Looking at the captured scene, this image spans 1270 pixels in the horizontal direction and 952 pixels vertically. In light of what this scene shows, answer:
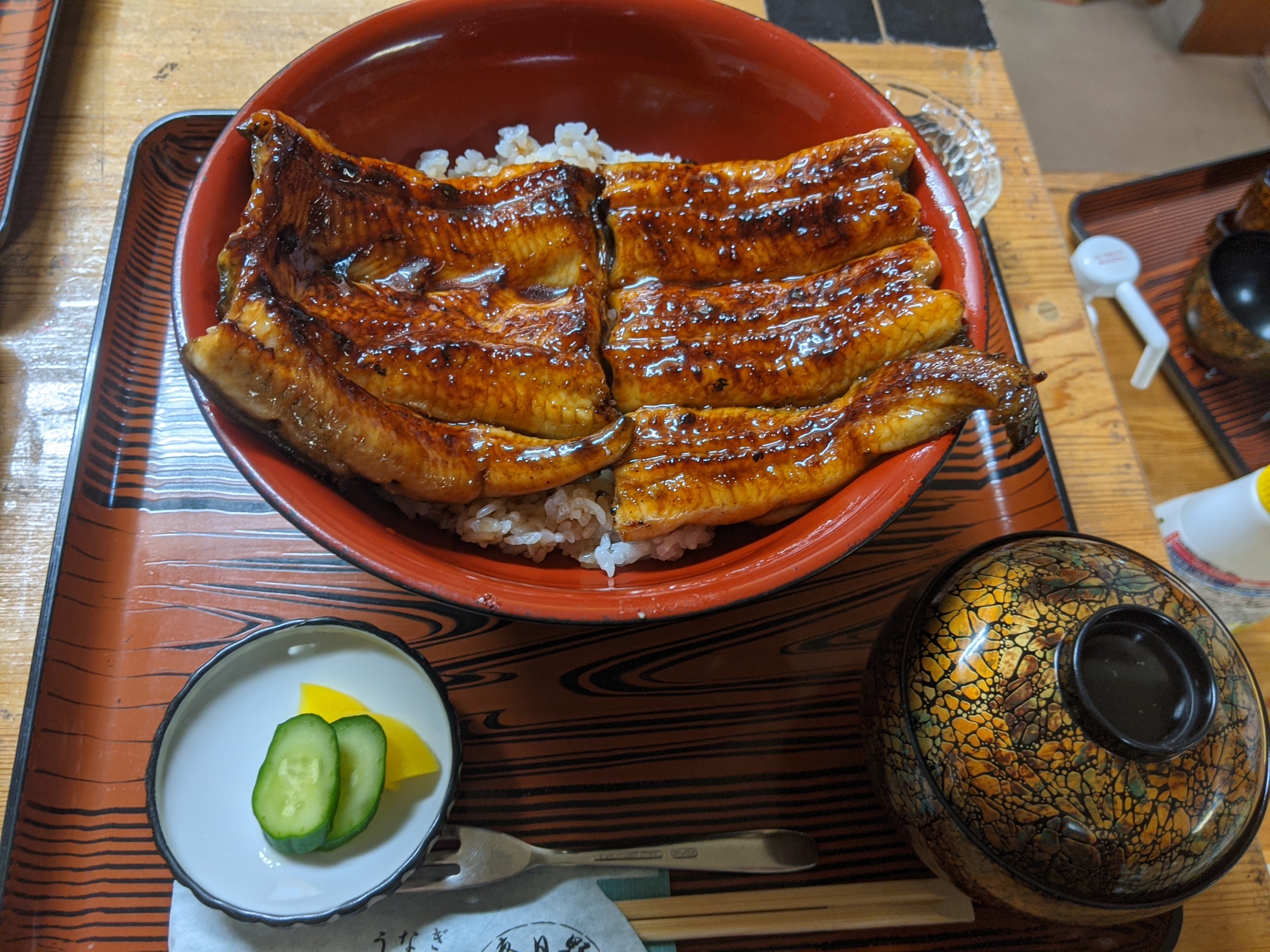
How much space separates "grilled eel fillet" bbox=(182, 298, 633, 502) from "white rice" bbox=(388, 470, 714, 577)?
0.24 ft

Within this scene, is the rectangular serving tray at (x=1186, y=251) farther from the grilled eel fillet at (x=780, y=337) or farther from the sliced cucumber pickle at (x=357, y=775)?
the sliced cucumber pickle at (x=357, y=775)

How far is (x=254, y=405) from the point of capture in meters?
1.38

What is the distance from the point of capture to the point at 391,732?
158 cm

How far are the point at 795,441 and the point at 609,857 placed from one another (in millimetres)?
989

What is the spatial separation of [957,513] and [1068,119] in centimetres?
393

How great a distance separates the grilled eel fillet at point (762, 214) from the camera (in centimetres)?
187

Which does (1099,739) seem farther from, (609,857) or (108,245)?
(108,245)

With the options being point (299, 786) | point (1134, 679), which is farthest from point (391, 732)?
point (1134, 679)

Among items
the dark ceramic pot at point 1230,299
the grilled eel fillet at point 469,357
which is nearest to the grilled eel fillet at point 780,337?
the grilled eel fillet at point 469,357

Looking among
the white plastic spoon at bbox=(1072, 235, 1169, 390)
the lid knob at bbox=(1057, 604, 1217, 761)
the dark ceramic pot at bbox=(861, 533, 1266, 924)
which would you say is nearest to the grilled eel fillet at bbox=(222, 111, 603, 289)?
the dark ceramic pot at bbox=(861, 533, 1266, 924)

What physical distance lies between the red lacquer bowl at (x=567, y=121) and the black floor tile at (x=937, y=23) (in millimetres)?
1130

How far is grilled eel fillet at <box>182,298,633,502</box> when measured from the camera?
135 cm

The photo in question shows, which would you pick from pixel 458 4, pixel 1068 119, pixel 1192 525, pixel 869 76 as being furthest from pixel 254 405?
pixel 1068 119

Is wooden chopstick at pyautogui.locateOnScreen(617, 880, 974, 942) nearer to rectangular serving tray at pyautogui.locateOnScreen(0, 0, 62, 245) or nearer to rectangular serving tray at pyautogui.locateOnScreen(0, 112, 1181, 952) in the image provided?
rectangular serving tray at pyautogui.locateOnScreen(0, 112, 1181, 952)
